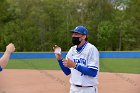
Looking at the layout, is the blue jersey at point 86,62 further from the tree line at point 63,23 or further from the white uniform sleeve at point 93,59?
the tree line at point 63,23

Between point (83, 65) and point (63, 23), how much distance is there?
39009mm

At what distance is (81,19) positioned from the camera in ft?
150

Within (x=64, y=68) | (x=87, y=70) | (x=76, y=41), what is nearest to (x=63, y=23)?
(x=64, y=68)

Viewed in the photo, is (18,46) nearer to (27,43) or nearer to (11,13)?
(27,43)

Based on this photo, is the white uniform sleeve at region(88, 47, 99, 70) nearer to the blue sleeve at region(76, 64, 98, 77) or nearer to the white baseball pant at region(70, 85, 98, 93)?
the blue sleeve at region(76, 64, 98, 77)

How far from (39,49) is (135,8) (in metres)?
14.0

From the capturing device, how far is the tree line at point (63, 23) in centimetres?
4212

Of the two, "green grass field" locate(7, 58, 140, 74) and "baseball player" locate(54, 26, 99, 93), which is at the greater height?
"baseball player" locate(54, 26, 99, 93)

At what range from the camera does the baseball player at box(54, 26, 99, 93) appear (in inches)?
209

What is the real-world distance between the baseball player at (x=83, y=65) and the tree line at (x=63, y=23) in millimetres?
35501

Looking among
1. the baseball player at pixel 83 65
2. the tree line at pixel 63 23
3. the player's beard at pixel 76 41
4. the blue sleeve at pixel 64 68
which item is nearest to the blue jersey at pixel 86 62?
the baseball player at pixel 83 65

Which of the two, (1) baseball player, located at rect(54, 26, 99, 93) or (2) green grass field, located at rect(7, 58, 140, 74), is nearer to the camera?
(1) baseball player, located at rect(54, 26, 99, 93)

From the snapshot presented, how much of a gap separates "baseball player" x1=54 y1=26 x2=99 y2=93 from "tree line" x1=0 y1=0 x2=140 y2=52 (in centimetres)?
3550

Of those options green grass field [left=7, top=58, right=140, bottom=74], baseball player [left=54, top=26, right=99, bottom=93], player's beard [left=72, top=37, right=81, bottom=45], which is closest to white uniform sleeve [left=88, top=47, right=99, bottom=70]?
baseball player [left=54, top=26, right=99, bottom=93]
